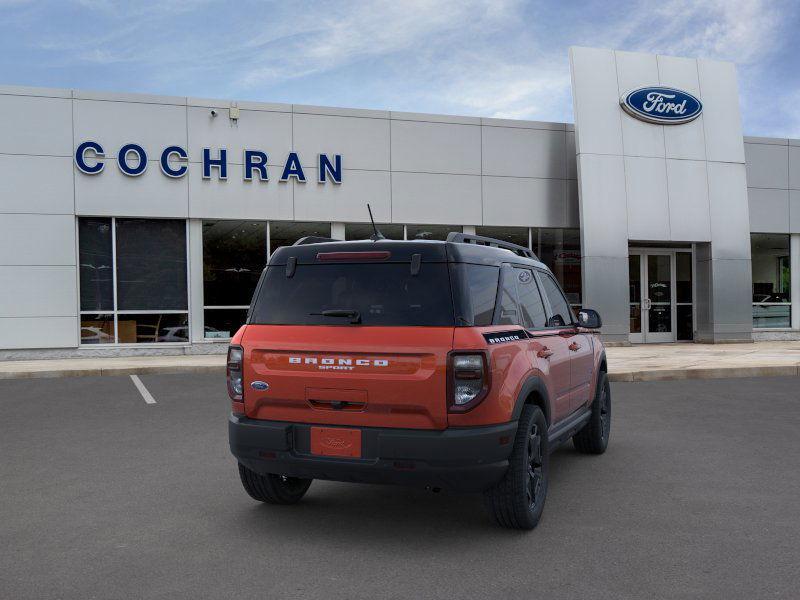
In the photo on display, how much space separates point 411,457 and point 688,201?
18.0m

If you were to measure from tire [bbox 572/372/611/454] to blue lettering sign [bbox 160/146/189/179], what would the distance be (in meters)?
13.1

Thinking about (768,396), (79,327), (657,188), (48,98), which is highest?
(48,98)

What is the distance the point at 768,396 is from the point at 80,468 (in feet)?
30.9

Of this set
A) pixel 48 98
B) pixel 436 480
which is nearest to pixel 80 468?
pixel 436 480

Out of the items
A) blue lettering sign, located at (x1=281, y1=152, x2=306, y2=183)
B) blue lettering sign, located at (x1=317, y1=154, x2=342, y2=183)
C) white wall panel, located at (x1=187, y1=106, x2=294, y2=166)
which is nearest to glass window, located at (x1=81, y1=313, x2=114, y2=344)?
white wall panel, located at (x1=187, y1=106, x2=294, y2=166)

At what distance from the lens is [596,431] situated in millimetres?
6965

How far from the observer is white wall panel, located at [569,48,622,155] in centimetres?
1952

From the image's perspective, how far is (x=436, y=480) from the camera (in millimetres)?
4344

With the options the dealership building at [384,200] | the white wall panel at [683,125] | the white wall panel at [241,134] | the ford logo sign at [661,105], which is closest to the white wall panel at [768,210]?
the dealership building at [384,200]

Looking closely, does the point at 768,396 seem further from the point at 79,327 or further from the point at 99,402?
the point at 79,327

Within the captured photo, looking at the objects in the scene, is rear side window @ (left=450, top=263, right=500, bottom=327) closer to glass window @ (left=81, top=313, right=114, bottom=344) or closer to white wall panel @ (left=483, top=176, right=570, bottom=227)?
glass window @ (left=81, top=313, right=114, bottom=344)

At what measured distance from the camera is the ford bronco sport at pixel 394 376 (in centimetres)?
434

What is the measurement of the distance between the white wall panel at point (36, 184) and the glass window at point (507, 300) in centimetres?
1447

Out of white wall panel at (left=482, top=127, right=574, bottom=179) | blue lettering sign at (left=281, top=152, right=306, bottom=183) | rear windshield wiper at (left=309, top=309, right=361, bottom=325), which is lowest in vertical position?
rear windshield wiper at (left=309, top=309, right=361, bottom=325)
